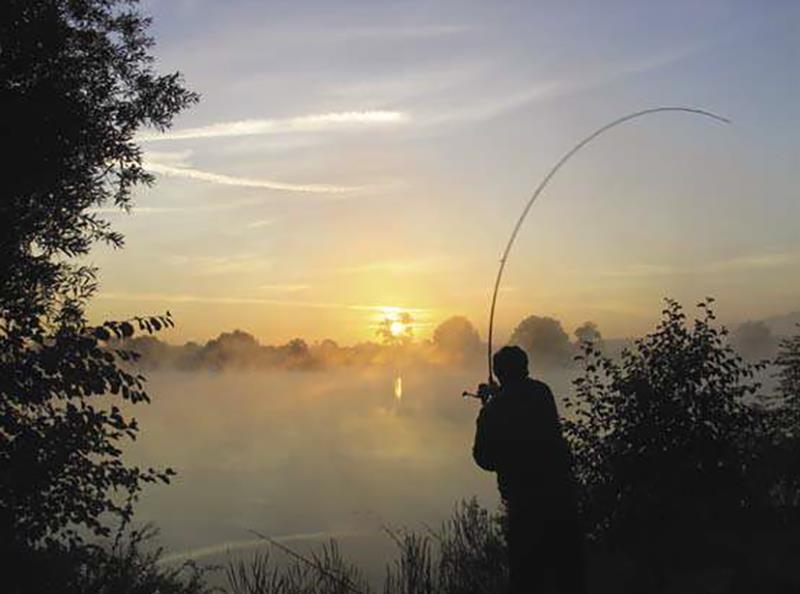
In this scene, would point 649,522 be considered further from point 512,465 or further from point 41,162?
point 41,162

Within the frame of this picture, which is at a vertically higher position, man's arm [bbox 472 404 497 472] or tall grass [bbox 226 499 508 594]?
man's arm [bbox 472 404 497 472]

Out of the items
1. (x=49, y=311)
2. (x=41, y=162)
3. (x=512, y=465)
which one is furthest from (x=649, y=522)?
(x=41, y=162)

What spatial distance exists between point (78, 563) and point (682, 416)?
9820 mm

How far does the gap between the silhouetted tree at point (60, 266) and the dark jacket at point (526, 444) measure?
420 centimetres

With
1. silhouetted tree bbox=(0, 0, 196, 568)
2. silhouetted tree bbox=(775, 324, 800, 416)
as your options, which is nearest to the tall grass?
silhouetted tree bbox=(0, 0, 196, 568)

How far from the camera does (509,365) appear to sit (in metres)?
7.68

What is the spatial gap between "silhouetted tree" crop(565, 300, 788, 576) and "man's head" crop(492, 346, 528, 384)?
24.1ft

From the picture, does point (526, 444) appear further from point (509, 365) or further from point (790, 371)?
point (790, 371)

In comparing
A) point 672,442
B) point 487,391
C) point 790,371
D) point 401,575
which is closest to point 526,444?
point 487,391

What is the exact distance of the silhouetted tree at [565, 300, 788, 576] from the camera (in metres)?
14.1

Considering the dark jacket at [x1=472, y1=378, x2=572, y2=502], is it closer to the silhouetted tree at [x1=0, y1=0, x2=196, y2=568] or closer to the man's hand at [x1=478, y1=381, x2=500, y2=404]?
the man's hand at [x1=478, y1=381, x2=500, y2=404]

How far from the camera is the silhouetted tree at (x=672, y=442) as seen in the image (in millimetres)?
14094

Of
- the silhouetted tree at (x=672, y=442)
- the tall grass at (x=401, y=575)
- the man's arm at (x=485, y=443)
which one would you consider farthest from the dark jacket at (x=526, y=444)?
the silhouetted tree at (x=672, y=442)

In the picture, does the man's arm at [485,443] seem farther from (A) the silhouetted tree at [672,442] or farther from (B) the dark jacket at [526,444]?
(A) the silhouetted tree at [672,442]
